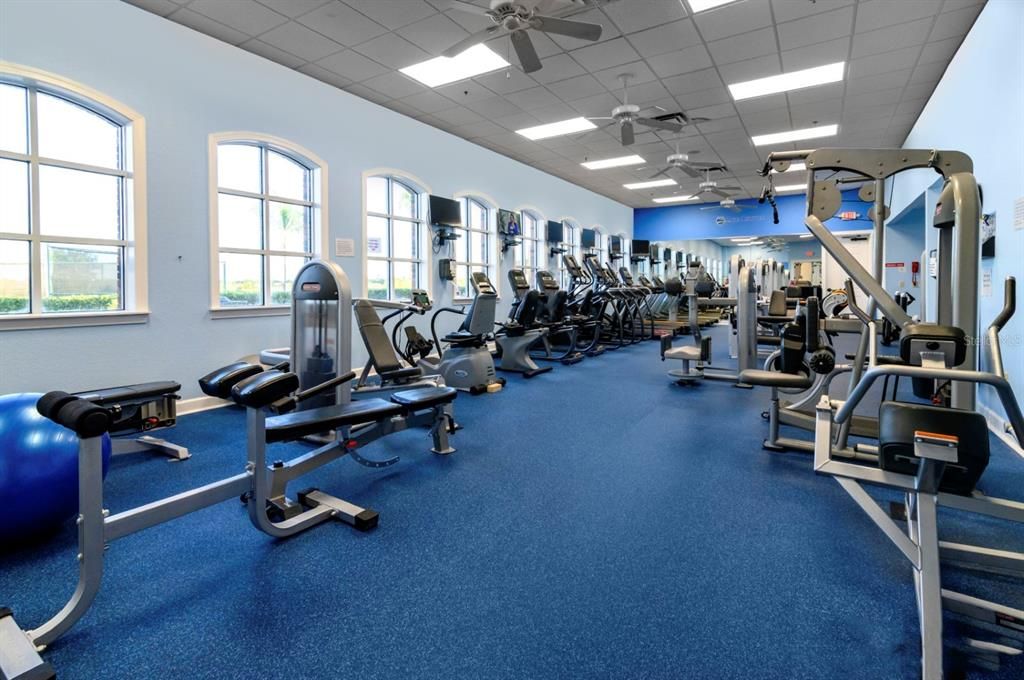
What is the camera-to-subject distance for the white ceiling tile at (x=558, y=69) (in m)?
5.31

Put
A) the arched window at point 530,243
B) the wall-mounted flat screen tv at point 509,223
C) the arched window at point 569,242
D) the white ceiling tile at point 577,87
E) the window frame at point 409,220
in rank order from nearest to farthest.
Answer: the white ceiling tile at point 577,87 → the window frame at point 409,220 → the wall-mounted flat screen tv at point 509,223 → the arched window at point 530,243 → the arched window at point 569,242

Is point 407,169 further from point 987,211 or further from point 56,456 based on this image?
point 987,211

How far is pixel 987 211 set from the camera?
Result: 4.18m

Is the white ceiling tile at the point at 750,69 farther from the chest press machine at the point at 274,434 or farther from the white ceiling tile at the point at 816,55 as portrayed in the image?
the chest press machine at the point at 274,434

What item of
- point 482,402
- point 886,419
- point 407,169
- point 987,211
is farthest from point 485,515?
point 407,169

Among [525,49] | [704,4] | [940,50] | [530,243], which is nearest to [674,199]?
[530,243]

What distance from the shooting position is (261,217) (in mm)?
5434

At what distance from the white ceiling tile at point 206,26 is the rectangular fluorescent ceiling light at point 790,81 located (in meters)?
5.45

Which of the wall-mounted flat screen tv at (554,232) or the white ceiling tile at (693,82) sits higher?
the white ceiling tile at (693,82)

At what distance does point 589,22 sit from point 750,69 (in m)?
2.23

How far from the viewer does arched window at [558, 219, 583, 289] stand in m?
11.4

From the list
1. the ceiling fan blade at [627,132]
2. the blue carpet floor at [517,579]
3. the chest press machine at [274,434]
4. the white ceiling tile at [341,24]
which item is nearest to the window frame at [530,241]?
the ceiling fan blade at [627,132]

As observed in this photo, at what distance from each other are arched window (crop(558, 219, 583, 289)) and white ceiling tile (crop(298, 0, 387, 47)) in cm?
686

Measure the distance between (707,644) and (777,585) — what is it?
51cm
